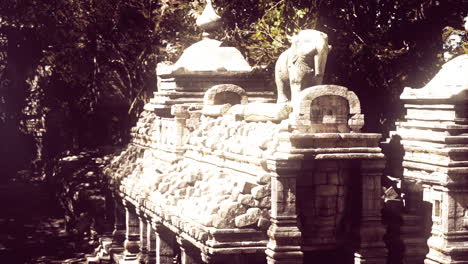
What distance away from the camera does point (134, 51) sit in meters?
27.9

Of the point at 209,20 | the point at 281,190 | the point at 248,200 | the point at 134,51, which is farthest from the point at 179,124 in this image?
the point at 134,51

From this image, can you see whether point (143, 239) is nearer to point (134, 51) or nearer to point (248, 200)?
point (248, 200)

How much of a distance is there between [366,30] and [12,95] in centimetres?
2052

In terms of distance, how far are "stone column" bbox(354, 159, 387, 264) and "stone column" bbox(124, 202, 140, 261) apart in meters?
8.46

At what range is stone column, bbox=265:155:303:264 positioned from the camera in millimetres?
12398

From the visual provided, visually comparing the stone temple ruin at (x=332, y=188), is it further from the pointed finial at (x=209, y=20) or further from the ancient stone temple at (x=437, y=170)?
the pointed finial at (x=209, y=20)

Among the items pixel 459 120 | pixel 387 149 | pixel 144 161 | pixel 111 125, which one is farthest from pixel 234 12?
pixel 459 120

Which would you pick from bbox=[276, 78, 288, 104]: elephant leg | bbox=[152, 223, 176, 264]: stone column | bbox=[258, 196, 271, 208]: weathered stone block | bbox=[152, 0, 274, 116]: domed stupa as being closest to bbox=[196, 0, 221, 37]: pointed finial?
bbox=[152, 0, 274, 116]: domed stupa

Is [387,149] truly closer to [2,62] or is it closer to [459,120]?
[459,120]

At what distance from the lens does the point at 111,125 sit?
105ft

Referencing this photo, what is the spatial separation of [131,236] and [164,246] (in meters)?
3.91

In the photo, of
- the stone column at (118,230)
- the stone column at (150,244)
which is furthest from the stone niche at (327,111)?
the stone column at (118,230)

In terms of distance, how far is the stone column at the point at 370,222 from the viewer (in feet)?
42.1

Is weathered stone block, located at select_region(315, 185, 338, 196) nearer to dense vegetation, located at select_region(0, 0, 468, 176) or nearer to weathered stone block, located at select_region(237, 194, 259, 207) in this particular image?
weathered stone block, located at select_region(237, 194, 259, 207)
